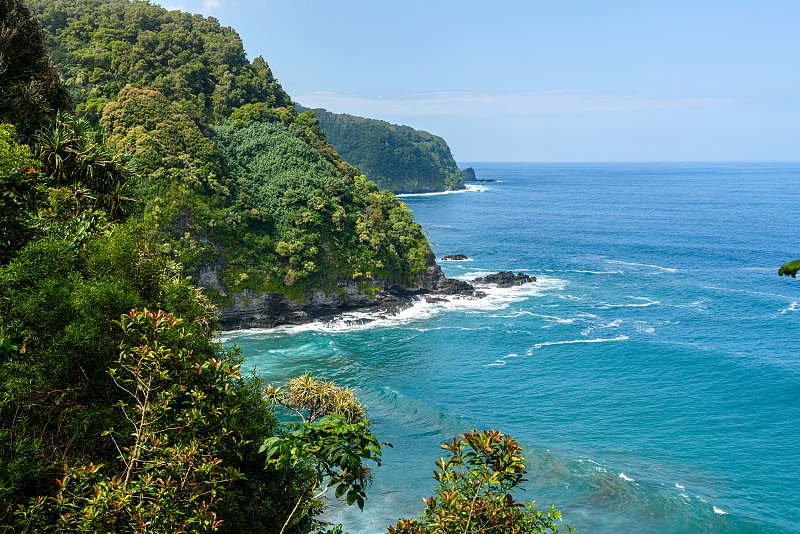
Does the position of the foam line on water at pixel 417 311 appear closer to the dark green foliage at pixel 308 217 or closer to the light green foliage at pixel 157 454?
the dark green foliage at pixel 308 217

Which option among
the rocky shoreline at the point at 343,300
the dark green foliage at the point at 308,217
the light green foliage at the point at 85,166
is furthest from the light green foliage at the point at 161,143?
the light green foliage at the point at 85,166

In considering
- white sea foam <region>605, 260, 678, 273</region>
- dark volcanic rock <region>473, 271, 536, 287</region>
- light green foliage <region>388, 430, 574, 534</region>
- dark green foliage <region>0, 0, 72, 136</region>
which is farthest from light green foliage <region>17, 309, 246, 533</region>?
white sea foam <region>605, 260, 678, 273</region>

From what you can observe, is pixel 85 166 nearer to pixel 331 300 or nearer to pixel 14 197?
pixel 14 197

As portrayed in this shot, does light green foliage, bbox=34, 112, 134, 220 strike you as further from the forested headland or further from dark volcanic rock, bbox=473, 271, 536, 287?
dark volcanic rock, bbox=473, 271, 536, 287

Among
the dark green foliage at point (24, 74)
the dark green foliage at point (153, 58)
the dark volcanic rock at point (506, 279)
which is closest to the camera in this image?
the dark green foliage at point (24, 74)

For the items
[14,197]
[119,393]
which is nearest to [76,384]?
[119,393]

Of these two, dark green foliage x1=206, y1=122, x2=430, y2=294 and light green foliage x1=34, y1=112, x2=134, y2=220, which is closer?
light green foliage x1=34, y1=112, x2=134, y2=220

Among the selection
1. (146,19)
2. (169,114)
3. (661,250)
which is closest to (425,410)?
(169,114)

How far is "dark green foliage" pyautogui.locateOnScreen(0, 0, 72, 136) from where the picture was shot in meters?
17.8

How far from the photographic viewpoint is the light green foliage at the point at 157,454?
8.20m

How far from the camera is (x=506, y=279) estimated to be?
75938 millimetres

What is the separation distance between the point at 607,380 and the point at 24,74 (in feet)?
143

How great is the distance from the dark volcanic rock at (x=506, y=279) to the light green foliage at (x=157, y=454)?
6623 centimetres

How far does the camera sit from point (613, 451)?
35.2 m
